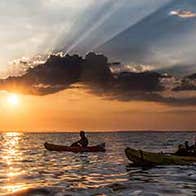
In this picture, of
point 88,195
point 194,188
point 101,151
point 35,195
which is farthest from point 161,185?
point 101,151

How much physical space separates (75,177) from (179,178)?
7.74 m

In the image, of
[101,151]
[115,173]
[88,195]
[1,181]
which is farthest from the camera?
[101,151]

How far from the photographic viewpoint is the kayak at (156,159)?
38594 mm

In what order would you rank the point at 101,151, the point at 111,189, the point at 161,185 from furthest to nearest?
the point at 101,151, the point at 161,185, the point at 111,189

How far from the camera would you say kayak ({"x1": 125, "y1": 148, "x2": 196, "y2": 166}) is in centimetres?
3859

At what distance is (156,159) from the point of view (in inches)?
1571

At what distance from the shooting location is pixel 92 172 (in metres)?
38.6

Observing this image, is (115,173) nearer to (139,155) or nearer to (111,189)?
(139,155)

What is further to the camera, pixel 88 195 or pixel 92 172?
pixel 92 172

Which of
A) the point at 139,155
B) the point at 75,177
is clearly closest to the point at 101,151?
the point at 139,155

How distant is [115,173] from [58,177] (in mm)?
5657

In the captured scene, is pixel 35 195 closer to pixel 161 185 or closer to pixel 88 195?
pixel 88 195

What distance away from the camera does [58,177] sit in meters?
34.2

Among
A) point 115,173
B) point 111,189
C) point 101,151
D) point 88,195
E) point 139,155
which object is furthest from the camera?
point 101,151
